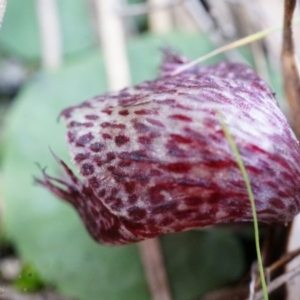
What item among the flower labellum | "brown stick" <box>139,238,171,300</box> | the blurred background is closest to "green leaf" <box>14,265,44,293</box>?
the blurred background

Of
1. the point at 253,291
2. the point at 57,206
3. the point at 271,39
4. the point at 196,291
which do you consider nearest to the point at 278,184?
the point at 253,291

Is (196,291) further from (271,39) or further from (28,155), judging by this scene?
(271,39)

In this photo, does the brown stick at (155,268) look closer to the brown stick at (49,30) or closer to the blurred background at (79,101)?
the blurred background at (79,101)

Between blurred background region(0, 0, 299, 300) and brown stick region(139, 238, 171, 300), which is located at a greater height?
blurred background region(0, 0, 299, 300)

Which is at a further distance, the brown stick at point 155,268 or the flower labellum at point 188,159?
the brown stick at point 155,268

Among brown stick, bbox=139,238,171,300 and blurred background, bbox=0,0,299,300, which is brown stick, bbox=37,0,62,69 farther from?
brown stick, bbox=139,238,171,300

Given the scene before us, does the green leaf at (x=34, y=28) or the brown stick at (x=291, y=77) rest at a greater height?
the green leaf at (x=34, y=28)

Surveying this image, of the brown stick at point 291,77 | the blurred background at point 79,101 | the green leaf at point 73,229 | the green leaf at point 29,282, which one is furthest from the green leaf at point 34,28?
the brown stick at point 291,77

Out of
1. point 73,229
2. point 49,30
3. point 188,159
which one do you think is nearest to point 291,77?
point 188,159
